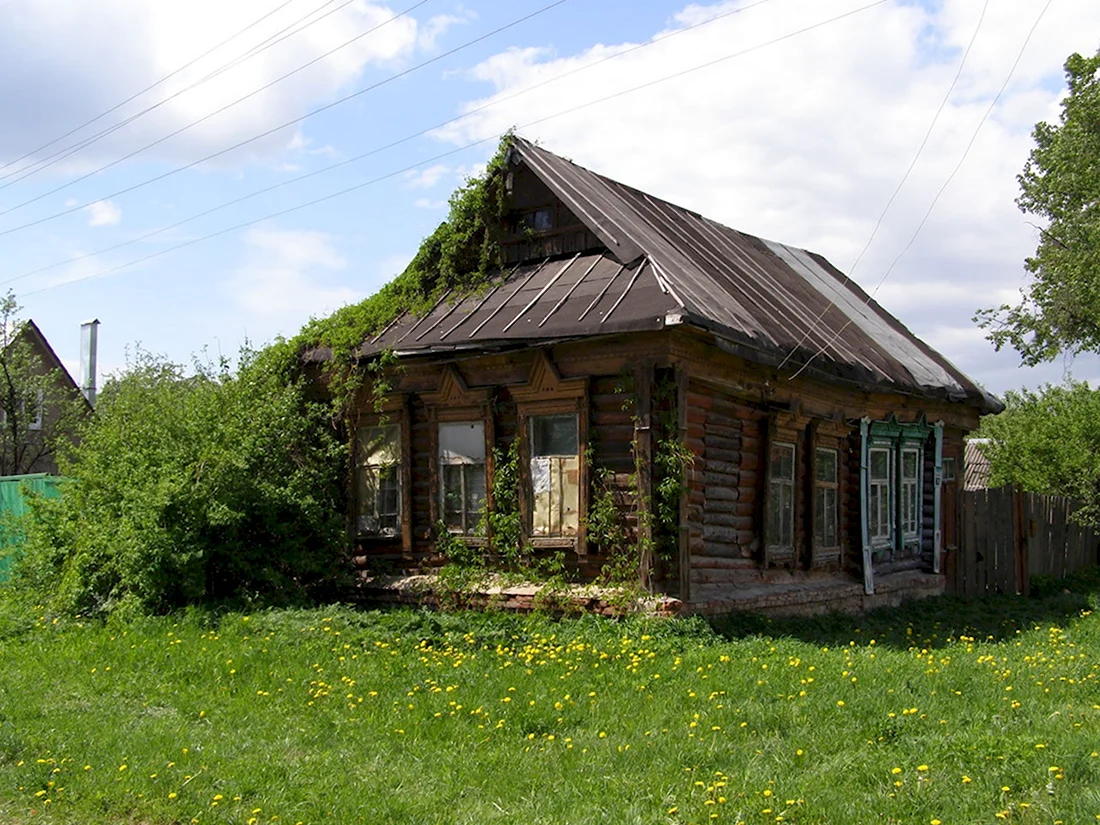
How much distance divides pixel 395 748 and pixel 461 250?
881 cm

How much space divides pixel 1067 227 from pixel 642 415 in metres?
18.0

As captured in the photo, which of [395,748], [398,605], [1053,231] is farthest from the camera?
[1053,231]

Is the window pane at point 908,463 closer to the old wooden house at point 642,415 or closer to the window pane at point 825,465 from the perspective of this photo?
the old wooden house at point 642,415

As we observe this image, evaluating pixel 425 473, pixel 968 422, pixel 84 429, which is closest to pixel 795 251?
pixel 968 422

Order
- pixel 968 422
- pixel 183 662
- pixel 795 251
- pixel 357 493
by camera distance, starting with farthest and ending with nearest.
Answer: pixel 795 251
pixel 968 422
pixel 357 493
pixel 183 662

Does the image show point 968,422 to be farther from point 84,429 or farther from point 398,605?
point 84,429

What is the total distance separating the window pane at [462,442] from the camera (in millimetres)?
12930

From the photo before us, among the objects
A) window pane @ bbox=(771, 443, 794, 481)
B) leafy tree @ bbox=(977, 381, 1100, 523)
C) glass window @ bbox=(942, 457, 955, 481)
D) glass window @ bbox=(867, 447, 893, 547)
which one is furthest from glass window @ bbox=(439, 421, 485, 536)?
leafy tree @ bbox=(977, 381, 1100, 523)

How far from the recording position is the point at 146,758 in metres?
6.52

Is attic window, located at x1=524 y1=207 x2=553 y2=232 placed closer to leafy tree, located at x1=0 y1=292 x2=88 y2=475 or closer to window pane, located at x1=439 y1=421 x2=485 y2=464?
window pane, located at x1=439 y1=421 x2=485 y2=464

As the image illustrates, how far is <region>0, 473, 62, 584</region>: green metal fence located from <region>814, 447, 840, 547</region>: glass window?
32.1 ft

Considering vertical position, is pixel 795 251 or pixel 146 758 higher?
pixel 795 251

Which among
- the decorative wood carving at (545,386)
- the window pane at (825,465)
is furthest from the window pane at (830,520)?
the decorative wood carving at (545,386)

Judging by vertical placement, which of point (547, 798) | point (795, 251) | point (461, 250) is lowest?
point (547, 798)
